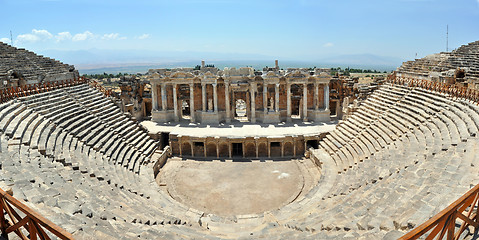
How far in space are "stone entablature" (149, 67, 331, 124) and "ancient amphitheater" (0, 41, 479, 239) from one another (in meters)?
0.79

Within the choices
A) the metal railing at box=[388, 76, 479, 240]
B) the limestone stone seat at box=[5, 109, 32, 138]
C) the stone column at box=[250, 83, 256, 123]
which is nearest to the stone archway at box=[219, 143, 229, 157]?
the stone column at box=[250, 83, 256, 123]

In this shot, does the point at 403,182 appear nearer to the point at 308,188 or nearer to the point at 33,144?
the point at 308,188

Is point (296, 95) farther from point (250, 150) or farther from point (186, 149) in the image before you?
point (186, 149)

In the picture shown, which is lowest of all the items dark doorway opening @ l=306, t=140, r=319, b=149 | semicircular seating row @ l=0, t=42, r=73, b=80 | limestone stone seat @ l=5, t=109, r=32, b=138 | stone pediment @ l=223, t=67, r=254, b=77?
dark doorway opening @ l=306, t=140, r=319, b=149

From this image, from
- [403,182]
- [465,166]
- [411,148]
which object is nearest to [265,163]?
[411,148]

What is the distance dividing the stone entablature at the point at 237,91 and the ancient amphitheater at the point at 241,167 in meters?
0.79

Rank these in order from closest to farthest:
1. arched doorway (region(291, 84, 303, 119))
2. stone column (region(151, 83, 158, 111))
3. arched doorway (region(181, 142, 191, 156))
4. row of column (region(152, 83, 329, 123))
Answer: arched doorway (region(181, 142, 191, 156)) → row of column (region(152, 83, 329, 123)) → stone column (region(151, 83, 158, 111)) → arched doorway (region(291, 84, 303, 119))

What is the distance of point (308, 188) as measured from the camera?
1825cm

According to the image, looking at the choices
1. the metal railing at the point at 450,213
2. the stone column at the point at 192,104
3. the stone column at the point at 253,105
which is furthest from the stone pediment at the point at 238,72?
the metal railing at the point at 450,213

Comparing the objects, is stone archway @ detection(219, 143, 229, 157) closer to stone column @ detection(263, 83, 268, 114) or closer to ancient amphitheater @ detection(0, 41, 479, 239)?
ancient amphitheater @ detection(0, 41, 479, 239)

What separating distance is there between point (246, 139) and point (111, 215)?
14592 millimetres

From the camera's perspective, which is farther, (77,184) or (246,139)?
(246,139)

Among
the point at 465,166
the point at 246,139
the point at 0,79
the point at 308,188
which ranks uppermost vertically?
the point at 0,79

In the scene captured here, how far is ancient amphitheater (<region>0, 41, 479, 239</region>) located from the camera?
8500 millimetres
